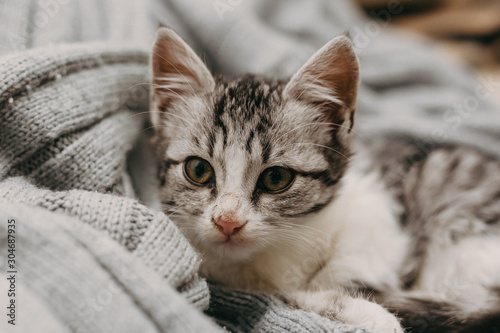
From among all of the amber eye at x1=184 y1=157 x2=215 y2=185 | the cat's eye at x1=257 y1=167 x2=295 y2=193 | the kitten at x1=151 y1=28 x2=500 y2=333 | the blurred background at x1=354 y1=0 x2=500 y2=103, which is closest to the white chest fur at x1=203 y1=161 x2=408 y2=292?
the kitten at x1=151 y1=28 x2=500 y2=333

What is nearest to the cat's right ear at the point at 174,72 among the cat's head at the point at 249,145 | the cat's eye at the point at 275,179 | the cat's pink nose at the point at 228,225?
the cat's head at the point at 249,145

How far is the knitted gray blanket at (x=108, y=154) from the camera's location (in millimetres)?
670

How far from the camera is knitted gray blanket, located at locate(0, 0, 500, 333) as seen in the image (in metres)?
0.67

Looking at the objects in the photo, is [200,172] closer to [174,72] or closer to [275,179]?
[275,179]

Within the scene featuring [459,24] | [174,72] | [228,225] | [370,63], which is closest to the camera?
[228,225]

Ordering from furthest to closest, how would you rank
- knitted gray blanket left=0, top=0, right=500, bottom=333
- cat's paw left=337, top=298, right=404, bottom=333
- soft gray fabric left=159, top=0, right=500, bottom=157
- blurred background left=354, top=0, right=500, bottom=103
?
blurred background left=354, top=0, right=500, bottom=103
soft gray fabric left=159, top=0, right=500, bottom=157
cat's paw left=337, top=298, right=404, bottom=333
knitted gray blanket left=0, top=0, right=500, bottom=333

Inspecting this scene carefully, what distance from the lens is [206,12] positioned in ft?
5.91

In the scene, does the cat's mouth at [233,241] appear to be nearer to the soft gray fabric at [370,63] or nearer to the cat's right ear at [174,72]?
the cat's right ear at [174,72]

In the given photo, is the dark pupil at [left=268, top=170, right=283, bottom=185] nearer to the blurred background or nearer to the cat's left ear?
the cat's left ear

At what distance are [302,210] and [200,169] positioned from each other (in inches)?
11.7

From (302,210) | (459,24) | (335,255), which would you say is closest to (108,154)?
(302,210)

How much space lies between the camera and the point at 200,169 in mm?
1082

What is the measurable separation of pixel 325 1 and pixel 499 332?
1.89 m

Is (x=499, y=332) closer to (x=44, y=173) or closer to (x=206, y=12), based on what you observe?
(x=44, y=173)
